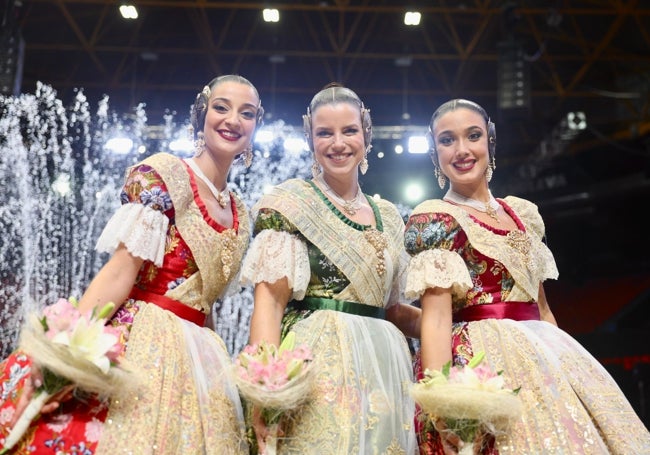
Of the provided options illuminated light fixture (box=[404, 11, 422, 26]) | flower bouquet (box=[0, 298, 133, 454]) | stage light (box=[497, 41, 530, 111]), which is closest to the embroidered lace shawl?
flower bouquet (box=[0, 298, 133, 454])

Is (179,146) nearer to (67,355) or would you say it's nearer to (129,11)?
(129,11)

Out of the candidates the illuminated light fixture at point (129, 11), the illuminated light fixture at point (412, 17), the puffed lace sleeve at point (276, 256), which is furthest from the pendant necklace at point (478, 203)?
the illuminated light fixture at point (412, 17)

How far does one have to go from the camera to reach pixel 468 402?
6.27 ft

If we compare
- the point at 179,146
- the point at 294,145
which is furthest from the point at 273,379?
the point at 294,145

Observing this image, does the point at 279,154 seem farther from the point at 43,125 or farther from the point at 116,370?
the point at 116,370

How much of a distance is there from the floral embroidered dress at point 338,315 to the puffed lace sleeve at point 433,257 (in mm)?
152

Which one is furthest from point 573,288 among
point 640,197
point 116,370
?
point 116,370

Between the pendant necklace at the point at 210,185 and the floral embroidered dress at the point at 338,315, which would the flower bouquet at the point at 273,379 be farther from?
the pendant necklace at the point at 210,185

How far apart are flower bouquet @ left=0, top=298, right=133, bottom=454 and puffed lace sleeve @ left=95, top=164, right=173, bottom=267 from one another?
1.11ft

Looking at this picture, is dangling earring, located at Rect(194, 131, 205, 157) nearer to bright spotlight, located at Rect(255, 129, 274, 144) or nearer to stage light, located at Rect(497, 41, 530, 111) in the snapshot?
bright spotlight, located at Rect(255, 129, 274, 144)

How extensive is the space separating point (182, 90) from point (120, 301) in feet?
25.2

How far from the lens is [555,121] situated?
979 centimetres

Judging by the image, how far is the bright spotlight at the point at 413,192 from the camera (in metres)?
8.07

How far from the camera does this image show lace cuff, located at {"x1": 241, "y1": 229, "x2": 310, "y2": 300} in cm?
231
